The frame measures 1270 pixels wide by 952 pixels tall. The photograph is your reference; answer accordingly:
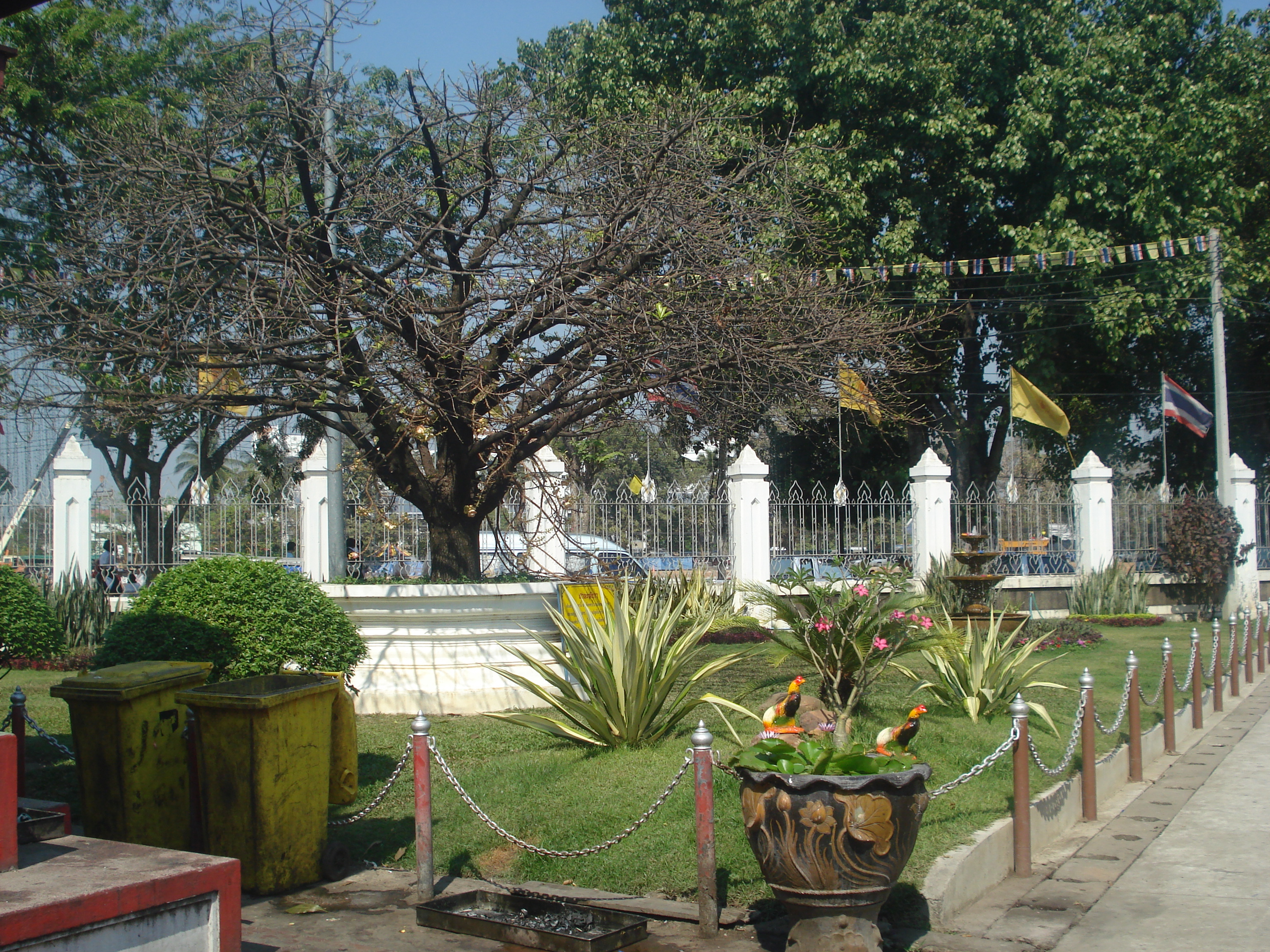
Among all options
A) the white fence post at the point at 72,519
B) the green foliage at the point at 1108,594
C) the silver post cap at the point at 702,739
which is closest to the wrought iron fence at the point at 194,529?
the white fence post at the point at 72,519

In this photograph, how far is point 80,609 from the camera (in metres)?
13.6

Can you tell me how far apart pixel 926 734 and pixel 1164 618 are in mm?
14456

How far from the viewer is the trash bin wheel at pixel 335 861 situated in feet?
19.3

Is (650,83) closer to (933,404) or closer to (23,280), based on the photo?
(933,404)

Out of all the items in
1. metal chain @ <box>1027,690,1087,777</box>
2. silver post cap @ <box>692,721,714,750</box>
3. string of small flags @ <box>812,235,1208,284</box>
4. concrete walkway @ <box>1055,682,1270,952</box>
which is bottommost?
concrete walkway @ <box>1055,682,1270,952</box>

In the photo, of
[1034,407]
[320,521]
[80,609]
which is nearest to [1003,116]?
[1034,407]

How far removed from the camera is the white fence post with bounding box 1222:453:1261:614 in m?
21.3

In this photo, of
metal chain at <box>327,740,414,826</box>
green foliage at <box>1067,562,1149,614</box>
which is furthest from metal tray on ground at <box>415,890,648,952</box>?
green foliage at <box>1067,562,1149,614</box>

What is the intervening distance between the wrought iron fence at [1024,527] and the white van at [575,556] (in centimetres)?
685

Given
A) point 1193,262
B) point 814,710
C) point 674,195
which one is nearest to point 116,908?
point 814,710

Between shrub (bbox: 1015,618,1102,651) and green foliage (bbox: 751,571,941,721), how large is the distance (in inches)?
286

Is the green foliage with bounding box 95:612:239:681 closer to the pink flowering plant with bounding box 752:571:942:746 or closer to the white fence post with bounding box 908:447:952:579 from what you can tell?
the pink flowering plant with bounding box 752:571:942:746

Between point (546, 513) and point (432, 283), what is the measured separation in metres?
2.93

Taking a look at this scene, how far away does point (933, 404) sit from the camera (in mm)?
27016
